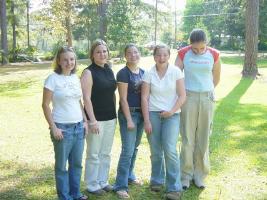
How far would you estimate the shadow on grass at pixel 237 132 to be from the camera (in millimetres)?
6777

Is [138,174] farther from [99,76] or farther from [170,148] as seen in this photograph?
[99,76]

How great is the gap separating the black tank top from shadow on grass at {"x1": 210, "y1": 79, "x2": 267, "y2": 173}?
2.12 m

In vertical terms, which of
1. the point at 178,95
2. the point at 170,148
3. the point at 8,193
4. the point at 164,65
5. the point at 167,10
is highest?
the point at 167,10

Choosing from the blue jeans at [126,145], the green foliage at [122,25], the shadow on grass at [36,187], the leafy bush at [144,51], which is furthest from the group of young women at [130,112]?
the leafy bush at [144,51]

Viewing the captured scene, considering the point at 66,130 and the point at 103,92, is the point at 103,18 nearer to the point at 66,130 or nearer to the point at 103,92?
the point at 103,92

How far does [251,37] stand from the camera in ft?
61.5

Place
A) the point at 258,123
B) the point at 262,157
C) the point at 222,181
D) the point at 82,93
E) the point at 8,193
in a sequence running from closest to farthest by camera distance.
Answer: the point at 82,93
the point at 8,193
the point at 222,181
the point at 262,157
the point at 258,123

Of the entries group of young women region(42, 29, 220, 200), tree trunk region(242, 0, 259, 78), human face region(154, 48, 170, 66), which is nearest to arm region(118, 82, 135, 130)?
group of young women region(42, 29, 220, 200)

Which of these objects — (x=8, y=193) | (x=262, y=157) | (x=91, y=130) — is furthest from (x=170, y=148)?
(x=262, y=157)

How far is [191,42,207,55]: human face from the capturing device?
493 cm

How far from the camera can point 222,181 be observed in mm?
5598

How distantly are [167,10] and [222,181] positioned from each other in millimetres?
57276

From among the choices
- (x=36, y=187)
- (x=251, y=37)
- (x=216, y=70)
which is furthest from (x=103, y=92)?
(x=251, y=37)

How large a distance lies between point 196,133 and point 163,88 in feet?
2.87
